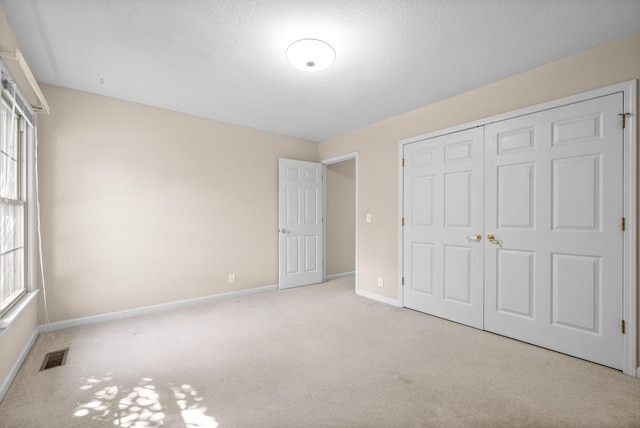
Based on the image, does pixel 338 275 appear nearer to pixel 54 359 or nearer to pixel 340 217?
pixel 340 217

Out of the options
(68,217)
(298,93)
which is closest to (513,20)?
(298,93)

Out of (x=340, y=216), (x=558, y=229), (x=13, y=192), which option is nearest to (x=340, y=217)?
(x=340, y=216)

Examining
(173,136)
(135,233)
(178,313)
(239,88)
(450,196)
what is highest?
(239,88)

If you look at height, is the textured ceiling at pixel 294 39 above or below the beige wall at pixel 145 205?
above

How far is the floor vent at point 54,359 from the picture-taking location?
91.6 inches

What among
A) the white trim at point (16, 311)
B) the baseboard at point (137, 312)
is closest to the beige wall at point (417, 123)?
the baseboard at point (137, 312)

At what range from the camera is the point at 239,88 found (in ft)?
10.2

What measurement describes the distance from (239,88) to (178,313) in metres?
2.77

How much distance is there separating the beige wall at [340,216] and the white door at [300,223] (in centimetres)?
36

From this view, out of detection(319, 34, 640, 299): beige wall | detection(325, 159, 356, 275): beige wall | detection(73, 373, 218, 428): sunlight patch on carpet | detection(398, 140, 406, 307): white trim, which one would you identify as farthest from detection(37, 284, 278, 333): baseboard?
detection(398, 140, 406, 307): white trim

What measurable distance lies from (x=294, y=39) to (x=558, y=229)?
108 inches

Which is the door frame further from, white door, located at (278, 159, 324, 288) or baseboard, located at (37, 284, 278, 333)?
baseboard, located at (37, 284, 278, 333)

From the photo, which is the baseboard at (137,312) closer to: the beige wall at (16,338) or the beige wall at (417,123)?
the beige wall at (16,338)

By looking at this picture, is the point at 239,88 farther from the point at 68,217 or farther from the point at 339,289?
the point at 339,289
